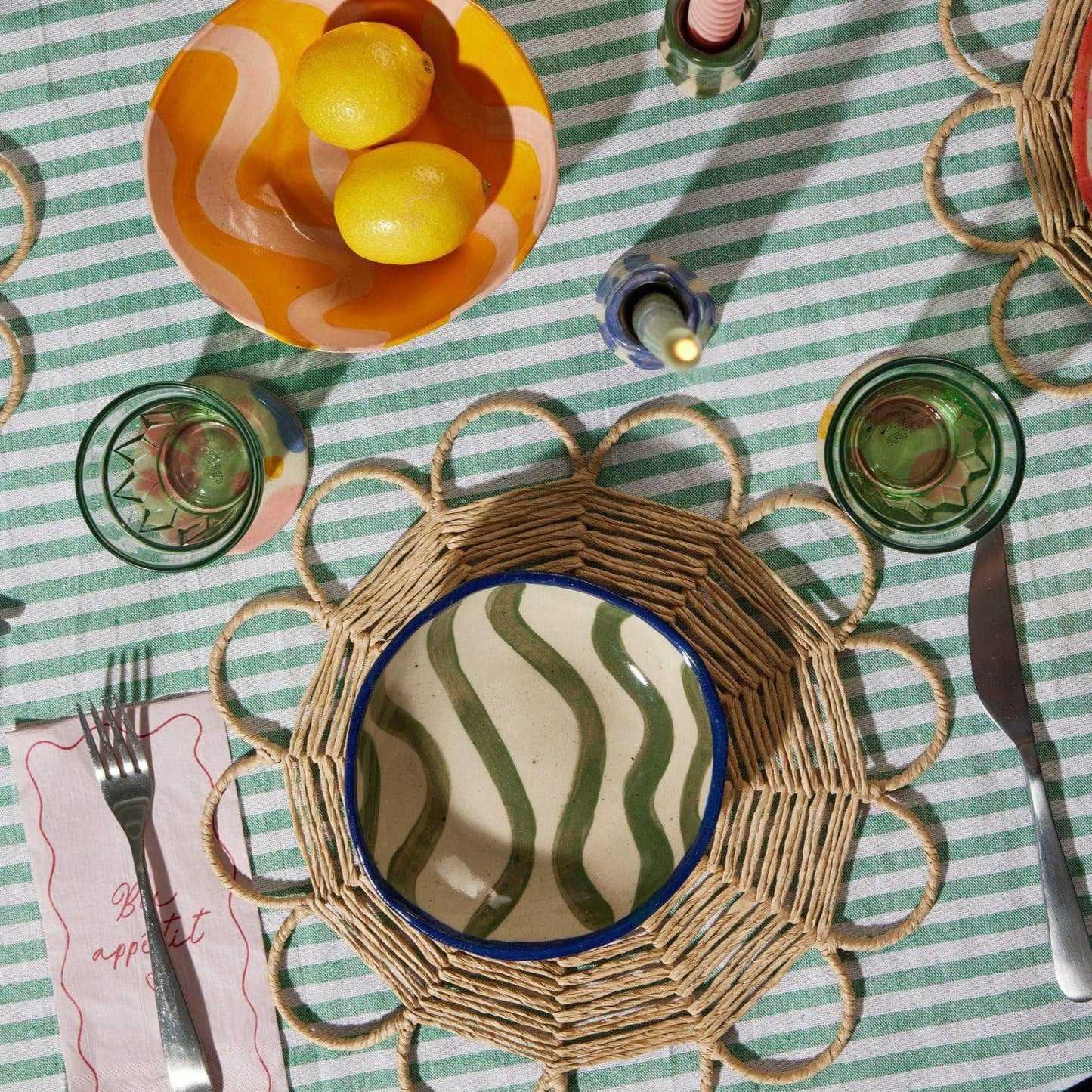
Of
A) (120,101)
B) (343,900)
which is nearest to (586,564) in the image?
Answer: (343,900)

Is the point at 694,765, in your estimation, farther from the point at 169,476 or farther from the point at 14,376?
the point at 14,376

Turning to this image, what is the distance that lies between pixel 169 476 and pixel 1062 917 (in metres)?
0.62

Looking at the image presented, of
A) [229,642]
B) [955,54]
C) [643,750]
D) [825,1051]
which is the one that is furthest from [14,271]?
[825,1051]

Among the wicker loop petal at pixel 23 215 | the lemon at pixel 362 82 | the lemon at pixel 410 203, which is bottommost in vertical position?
the lemon at pixel 410 203

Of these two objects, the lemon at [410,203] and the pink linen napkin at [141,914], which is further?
the pink linen napkin at [141,914]

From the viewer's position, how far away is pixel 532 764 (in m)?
0.59

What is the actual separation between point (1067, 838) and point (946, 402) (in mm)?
284

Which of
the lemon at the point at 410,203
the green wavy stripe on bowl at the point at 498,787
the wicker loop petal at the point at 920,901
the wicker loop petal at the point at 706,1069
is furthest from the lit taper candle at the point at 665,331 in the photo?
the wicker loop petal at the point at 706,1069

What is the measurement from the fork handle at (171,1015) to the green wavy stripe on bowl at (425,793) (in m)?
0.17

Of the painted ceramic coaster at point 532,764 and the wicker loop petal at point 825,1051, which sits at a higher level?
the painted ceramic coaster at point 532,764

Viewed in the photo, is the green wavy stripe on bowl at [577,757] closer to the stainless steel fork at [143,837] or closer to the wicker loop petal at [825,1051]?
the wicker loop petal at [825,1051]

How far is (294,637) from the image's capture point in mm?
622

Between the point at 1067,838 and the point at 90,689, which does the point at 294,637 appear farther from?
the point at 1067,838

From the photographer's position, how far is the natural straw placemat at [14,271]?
62cm
